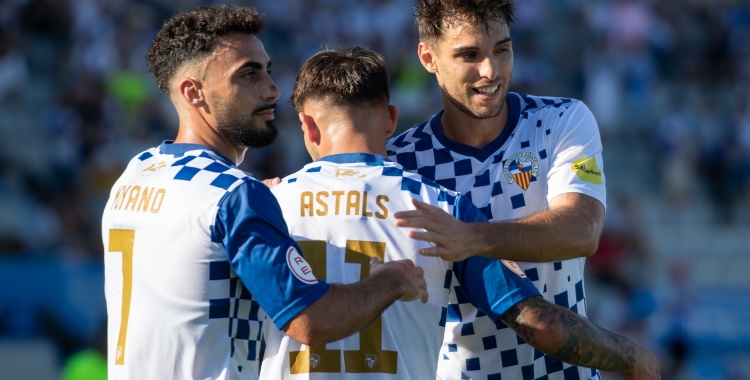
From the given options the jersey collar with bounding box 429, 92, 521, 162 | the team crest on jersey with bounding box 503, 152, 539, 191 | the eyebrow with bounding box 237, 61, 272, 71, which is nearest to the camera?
the eyebrow with bounding box 237, 61, 272, 71

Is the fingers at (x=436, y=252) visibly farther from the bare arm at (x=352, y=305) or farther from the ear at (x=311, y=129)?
the ear at (x=311, y=129)

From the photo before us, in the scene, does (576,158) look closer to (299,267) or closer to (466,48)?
(466,48)

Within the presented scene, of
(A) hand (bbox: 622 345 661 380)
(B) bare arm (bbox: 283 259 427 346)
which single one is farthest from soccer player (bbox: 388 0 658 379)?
(B) bare arm (bbox: 283 259 427 346)

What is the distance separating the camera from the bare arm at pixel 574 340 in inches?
146

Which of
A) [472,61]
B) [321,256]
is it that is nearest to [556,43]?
[472,61]

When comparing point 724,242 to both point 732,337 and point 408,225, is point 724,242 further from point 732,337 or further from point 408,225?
point 408,225

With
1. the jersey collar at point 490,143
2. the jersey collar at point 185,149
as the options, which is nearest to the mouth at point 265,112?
the jersey collar at point 185,149

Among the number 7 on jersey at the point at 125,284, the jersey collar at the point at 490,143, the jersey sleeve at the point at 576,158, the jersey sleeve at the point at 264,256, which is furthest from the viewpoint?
the jersey collar at the point at 490,143

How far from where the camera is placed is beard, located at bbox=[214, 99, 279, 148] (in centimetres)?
388

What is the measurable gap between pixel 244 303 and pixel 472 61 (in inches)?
71.1

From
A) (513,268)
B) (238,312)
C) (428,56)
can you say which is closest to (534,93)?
(428,56)

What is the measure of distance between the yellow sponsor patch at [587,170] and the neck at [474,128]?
45cm

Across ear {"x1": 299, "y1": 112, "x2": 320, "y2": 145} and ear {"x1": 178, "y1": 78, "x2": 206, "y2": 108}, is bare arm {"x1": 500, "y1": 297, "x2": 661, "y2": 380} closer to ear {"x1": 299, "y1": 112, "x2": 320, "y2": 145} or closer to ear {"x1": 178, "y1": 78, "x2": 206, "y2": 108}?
ear {"x1": 299, "y1": 112, "x2": 320, "y2": 145}

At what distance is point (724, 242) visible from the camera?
1488 centimetres
